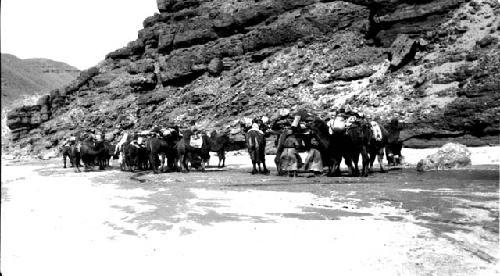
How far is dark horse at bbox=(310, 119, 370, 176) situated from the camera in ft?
46.5

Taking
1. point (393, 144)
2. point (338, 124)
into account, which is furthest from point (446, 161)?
point (338, 124)

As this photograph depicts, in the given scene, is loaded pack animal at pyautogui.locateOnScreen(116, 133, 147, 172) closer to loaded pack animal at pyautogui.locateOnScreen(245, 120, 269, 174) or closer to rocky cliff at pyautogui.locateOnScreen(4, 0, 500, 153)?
loaded pack animal at pyautogui.locateOnScreen(245, 120, 269, 174)

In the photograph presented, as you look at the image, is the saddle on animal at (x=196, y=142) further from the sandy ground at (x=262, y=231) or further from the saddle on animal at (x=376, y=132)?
the sandy ground at (x=262, y=231)

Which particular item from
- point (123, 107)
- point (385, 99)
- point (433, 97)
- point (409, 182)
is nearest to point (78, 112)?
point (123, 107)

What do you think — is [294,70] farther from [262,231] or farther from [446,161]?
[262,231]

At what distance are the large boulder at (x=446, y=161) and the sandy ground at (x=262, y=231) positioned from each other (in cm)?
397

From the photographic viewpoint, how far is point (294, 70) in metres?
42.5

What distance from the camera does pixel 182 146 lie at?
19.6 metres

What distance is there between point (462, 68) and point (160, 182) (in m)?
22.3

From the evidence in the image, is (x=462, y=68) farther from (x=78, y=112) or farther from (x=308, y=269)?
(x=78, y=112)

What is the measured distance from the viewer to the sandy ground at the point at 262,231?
5.73m

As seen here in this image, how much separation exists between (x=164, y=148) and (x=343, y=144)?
8402mm

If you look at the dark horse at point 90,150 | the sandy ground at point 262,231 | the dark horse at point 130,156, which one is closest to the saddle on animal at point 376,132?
the sandy ground at point 262,231

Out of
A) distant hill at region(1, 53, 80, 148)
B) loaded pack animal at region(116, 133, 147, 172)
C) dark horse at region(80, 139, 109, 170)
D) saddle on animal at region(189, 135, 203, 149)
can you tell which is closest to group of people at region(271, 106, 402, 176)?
saddle on animal at region(189, 135, 203, 149)
